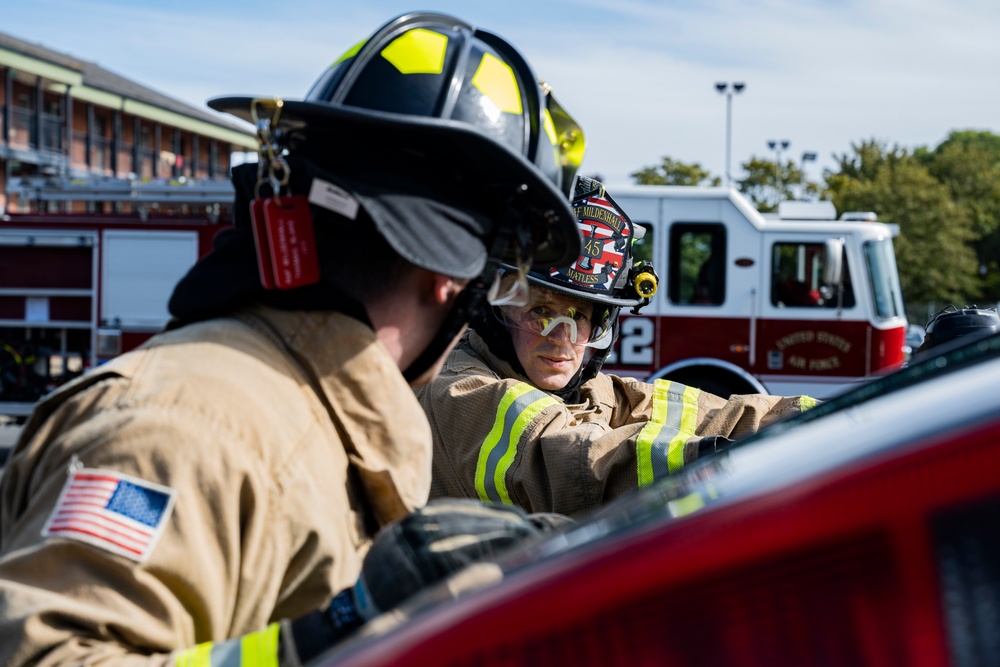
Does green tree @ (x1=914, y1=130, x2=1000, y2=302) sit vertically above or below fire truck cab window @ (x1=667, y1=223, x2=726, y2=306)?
above

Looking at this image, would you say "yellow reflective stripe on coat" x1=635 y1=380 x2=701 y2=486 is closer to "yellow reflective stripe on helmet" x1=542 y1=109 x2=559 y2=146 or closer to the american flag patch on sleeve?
"yellow reflective stripe on helmet" x1=542 y1=109 x2=559 y2=146

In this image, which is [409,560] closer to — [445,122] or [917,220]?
[445,122]

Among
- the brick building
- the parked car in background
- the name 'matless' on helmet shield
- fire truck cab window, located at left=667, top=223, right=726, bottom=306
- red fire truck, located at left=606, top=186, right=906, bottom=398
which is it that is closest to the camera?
the parked car in background

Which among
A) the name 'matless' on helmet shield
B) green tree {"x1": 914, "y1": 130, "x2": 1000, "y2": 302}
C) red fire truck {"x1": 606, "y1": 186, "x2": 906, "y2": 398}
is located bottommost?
red fire truck {"x1": 606, "y1": 186, "x2": 906, "y2": 398}

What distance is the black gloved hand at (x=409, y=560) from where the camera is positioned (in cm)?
113

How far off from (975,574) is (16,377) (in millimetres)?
12055

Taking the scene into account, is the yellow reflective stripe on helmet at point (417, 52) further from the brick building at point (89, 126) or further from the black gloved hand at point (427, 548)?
the brick building at point (89, 126)

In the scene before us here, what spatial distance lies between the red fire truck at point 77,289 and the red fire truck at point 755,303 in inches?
184

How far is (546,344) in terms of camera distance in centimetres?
338

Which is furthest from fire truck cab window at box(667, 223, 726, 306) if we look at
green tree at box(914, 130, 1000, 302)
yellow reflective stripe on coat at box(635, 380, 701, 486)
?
green tree at box(914, 130, 1000, 302)

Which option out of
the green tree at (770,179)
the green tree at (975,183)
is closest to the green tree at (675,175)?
the green tree at (770,179)

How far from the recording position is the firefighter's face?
132 inches

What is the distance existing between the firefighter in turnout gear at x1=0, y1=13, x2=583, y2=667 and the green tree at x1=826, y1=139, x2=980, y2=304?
3527 cm

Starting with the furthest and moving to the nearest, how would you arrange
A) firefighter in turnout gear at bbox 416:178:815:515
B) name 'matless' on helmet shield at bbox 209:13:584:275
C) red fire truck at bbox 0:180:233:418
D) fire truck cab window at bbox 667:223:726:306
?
red fire truck at bbox 0:180:233:418, fire truck cab window at bbox 667:223:726:306, firefighter in turnout gear at bbox 416:178:815:515, name 'matless' on helmet shield at bbox 209:13:584:275
